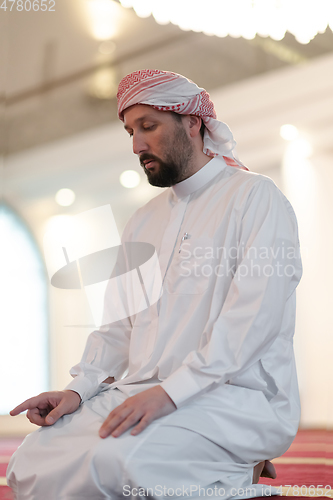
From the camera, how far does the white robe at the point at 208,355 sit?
4.20 feet

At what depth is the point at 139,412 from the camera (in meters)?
1.26

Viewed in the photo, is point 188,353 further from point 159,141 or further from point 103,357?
point 159,141

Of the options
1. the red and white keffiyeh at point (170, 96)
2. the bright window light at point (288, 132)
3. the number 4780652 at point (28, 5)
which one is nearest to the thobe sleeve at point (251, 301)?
the red and white keffiyeh at point (170, 96)

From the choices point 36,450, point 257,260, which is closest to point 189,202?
point 257,260

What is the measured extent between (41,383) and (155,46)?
2.45 m

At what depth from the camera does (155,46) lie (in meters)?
3.69

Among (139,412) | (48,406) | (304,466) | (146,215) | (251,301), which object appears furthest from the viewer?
(304,466)

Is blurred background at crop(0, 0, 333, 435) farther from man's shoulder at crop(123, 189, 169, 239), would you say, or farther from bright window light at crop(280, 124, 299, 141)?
man's shoulder at crop(123, 189, 169, 239)

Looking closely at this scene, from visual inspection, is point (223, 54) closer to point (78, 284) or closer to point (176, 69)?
point (176, 69)

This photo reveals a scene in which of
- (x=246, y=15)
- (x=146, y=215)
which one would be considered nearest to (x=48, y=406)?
(x=146, y=215)

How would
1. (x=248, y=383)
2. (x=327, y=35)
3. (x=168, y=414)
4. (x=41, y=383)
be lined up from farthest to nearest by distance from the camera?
(x=327, y=35) → (x=41, y=383) → (x=248, y=383) → (x=168, y=414)

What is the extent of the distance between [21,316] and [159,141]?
6.68ft

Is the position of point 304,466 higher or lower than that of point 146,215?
lower

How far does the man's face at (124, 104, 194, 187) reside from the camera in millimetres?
1726
